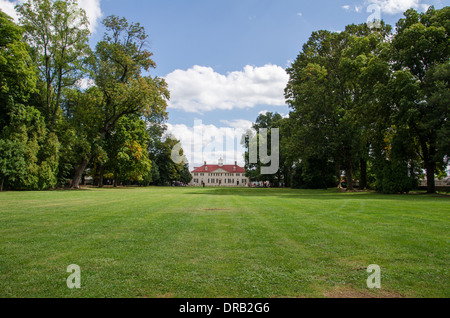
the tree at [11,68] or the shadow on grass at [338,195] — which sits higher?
the tree at [11,68]

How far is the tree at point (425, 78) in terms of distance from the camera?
22.1 meters

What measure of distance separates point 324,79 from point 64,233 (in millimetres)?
32956

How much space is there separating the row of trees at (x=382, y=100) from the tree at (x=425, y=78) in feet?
0.23

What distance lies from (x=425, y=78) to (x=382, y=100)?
11.8 feet

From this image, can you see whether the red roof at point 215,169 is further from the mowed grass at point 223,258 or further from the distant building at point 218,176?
the mowed grass at point 223,258

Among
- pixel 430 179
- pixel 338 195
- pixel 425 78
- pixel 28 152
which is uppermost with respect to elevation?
pixel 425 78

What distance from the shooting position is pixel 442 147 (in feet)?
70.6

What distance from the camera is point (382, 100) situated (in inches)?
990

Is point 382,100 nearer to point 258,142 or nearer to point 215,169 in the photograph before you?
point 258,142

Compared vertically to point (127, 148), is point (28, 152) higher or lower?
lower

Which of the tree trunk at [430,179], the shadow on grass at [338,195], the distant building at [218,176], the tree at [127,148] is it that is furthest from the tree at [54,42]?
the distant building at [218,176]
